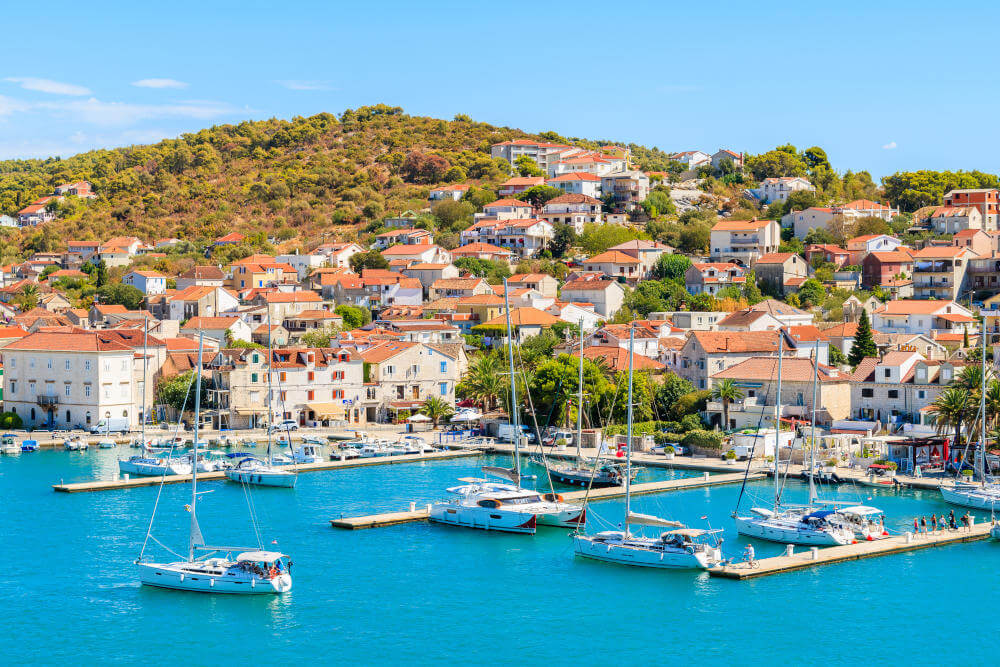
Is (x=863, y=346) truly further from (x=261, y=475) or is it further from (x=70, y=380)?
(x=70, y=380)

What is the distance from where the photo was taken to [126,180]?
16500cm

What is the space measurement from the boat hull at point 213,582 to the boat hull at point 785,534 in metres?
16.4

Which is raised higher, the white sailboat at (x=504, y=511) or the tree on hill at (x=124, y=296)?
the tree on hill at (x=124, y=296)

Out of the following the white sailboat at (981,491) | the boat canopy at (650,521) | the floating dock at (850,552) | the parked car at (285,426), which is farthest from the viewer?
the parked car at (285,426)

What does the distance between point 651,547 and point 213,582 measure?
44.0 feet

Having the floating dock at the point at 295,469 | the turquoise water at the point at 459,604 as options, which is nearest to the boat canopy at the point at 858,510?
the turquoise water at the point at 459,604

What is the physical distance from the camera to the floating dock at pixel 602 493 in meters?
44.9

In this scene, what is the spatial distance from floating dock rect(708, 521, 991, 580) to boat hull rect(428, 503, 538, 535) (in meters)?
8.19

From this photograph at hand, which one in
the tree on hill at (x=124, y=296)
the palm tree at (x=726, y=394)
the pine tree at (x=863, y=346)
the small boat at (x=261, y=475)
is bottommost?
the small boat at (x=261, y=475)

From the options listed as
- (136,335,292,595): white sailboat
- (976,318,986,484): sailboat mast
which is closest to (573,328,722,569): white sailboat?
(136,335,292,595): white sailboat

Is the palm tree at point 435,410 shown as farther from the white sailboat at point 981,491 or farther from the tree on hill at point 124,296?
the tree on hill at point 124,296

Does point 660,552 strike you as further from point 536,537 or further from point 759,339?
point 759,339

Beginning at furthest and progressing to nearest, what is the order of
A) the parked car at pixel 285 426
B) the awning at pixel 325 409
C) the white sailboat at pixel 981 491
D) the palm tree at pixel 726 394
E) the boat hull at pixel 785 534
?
the awning at pixel 325 409 → the parked car at pixel 285 426 → the palm tree at pixel 726 394 → the white sailboat at pixel 981 491 → the boat hull at pixel 785 534

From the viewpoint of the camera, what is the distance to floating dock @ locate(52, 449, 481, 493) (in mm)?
52250
